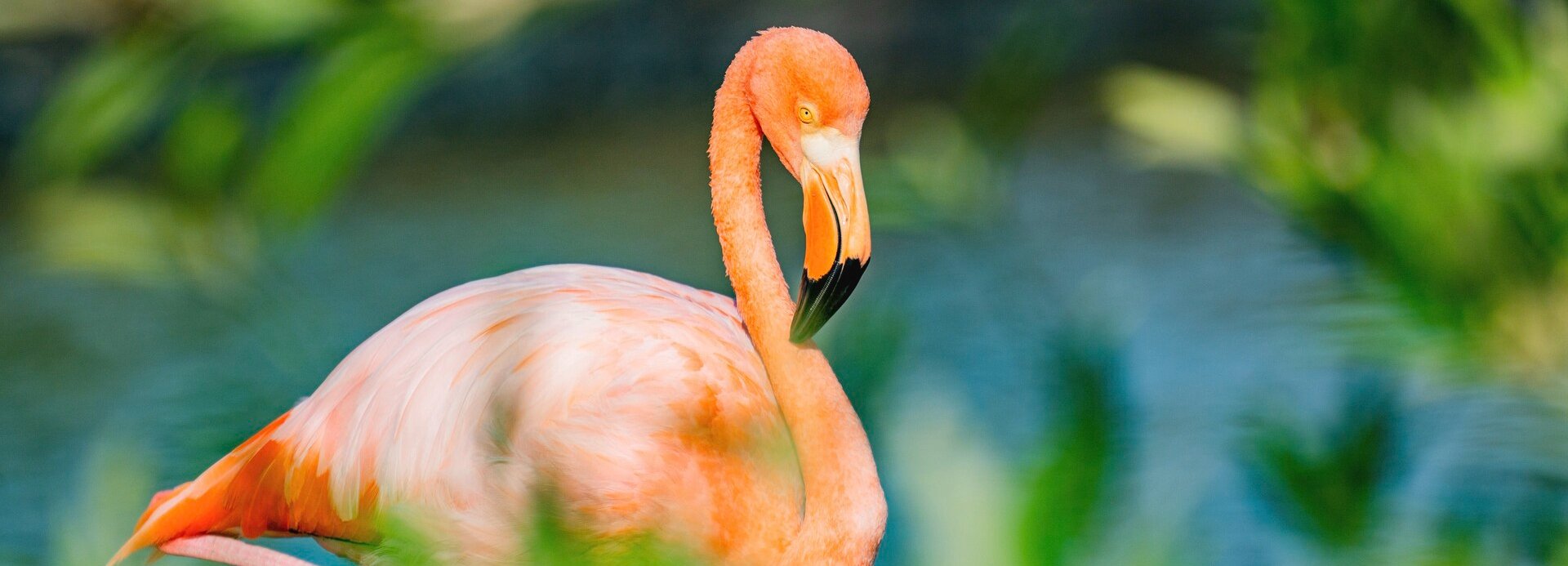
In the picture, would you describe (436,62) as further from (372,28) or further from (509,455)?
(509,455)

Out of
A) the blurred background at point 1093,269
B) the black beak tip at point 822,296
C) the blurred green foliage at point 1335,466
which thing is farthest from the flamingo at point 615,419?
the blurred green foliage at point 1335,466

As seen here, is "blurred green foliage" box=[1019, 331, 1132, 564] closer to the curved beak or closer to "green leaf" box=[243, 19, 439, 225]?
"green leaf" box=[243, 19, 439, 225]

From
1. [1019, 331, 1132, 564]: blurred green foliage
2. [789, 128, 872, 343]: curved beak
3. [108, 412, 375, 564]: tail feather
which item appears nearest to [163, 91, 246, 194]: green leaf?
[1019, 331, 1132, 564]: blurred green foliage

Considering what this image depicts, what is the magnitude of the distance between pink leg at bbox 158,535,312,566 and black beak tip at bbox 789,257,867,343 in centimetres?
86

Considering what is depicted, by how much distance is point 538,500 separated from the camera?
1.45ft

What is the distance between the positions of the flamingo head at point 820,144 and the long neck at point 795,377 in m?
0.10

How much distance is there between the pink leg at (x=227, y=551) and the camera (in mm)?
2068

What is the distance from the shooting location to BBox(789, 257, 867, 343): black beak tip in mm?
1680

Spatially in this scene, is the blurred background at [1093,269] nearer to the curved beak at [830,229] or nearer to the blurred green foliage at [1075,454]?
the blurred green foliage at [1075,454]

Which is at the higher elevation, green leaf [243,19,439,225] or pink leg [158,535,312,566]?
green leaf [243,19,439,225]

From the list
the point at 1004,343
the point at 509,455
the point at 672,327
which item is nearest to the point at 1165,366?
the point at 672,327

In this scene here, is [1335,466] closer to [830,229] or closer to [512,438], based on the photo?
[830,229]

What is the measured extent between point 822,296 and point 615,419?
1.56 feet

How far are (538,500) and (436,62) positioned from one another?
0.14 metres
